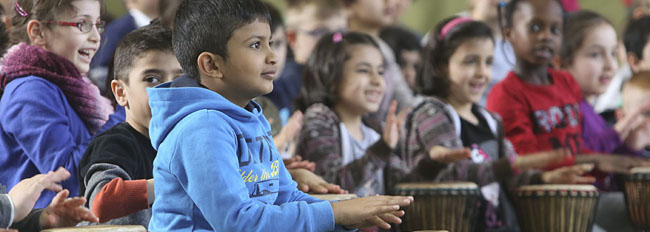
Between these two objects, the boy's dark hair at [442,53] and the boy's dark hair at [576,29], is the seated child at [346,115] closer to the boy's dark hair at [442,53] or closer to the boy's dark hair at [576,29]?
the boy's dark hair at [442,53]

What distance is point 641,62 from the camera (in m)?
4.61

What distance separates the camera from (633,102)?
4.44 m

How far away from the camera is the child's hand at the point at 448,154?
305 cm

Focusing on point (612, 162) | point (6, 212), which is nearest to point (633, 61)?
point (612, 162)

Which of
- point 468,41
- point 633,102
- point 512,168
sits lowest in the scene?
point 512,168

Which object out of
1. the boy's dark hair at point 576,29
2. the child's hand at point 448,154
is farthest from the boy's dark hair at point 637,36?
the child's hand at point 448,154

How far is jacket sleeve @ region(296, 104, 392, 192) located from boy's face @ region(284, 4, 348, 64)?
1.29m

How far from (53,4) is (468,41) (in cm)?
194

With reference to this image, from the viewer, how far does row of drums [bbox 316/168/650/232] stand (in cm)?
320

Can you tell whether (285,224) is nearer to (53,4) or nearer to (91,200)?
(91,200)

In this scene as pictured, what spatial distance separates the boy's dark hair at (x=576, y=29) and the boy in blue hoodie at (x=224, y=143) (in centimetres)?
271

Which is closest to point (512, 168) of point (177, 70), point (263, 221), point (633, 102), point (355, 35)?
point (355, 35)

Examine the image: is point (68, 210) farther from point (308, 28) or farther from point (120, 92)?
point (308, 28)

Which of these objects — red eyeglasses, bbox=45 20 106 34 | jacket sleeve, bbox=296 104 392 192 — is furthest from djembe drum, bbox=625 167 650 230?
red eyeglasses, bbox=45 20 106 34
